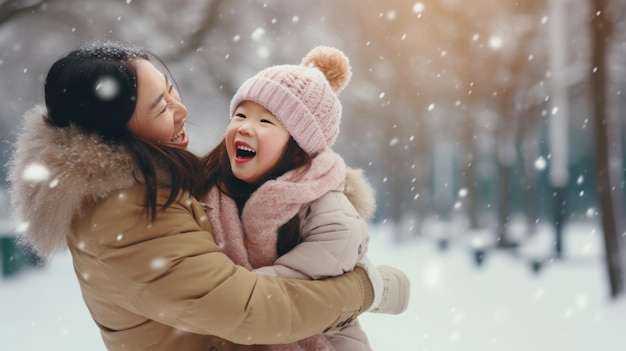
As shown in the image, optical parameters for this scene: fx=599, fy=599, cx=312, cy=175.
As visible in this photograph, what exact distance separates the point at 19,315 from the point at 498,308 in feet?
20.0

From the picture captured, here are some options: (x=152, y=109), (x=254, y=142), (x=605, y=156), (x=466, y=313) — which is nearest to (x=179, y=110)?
(x=152, y=109)

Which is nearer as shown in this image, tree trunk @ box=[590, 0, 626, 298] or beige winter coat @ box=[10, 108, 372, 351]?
beige winter coat @ box=[10, 108, 372, 351]

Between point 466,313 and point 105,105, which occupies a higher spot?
point 105,105

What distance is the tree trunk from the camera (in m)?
7.99

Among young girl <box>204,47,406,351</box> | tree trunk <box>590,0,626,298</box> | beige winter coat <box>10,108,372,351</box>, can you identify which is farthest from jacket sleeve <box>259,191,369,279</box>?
tree trunk <box>590,0,626,298</box>

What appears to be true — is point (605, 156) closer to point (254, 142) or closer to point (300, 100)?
point (300, 100)

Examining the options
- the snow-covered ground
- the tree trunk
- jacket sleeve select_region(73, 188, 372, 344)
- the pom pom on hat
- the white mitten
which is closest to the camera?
jacket sleeve select_region(73, 188, 372, 344)

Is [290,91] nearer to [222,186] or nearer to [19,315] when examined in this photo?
[222,186]

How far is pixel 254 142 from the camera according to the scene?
2.10 m

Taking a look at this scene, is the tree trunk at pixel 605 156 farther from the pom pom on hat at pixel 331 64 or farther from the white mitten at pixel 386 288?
the white mitten at pixel 386 288

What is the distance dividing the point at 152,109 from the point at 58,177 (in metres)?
0.38

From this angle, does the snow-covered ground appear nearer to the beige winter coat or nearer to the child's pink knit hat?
the child's pink knit hat

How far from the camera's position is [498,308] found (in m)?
7.96

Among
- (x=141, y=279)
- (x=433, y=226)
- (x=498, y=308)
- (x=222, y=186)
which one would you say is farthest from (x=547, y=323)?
(x=433, y=226)
